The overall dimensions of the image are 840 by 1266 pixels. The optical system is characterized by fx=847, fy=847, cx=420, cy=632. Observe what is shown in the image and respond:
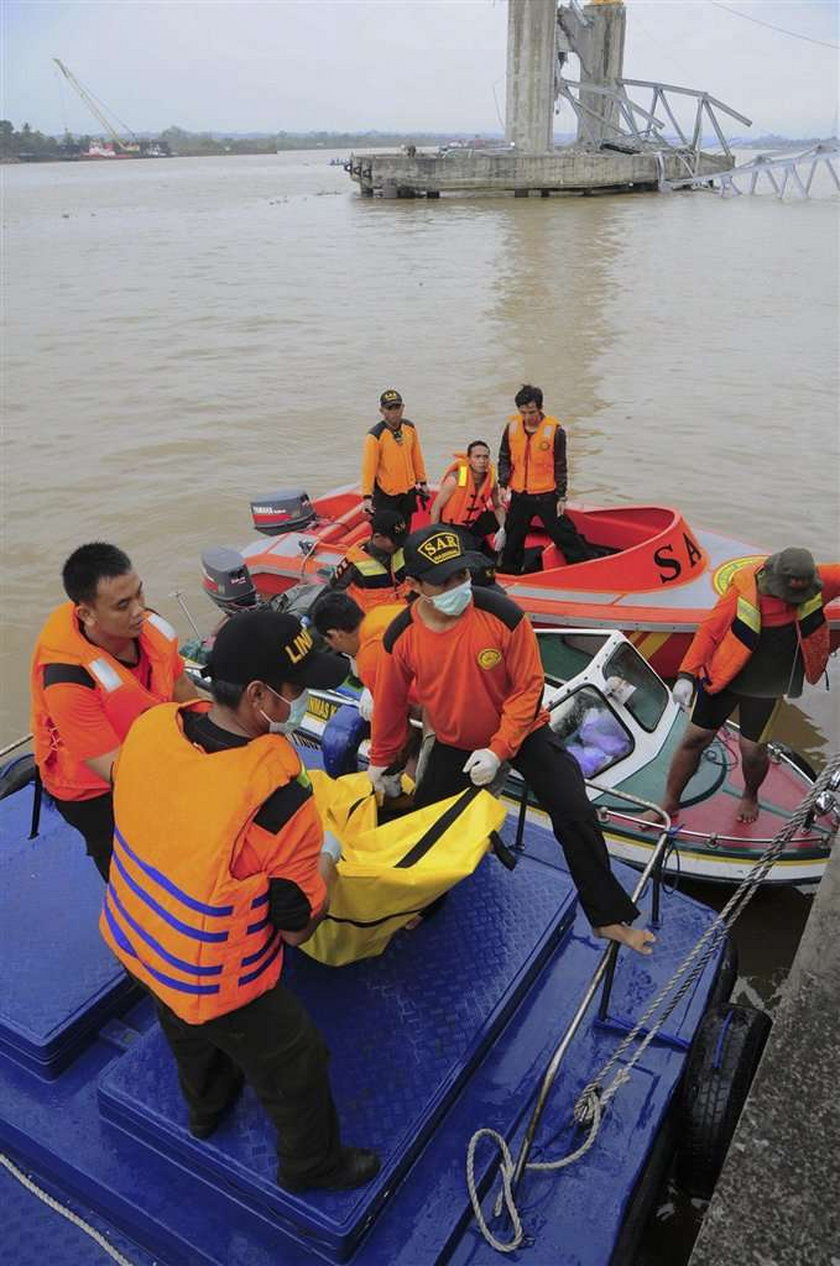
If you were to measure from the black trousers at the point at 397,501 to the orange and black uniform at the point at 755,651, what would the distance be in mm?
3980

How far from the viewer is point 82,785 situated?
308 cm

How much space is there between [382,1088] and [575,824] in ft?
3.79

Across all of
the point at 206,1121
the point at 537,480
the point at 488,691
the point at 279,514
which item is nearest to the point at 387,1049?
the point at 206,1121

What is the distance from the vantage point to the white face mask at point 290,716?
6.74 feet

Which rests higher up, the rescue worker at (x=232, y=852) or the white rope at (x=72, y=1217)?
the rescue worker at (x=232, y=852)

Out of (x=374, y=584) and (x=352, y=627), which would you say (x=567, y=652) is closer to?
(x=374, y=584)

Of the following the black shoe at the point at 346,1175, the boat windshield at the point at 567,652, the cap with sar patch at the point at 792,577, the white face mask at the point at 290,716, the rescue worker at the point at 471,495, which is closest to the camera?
the white face mask at the point at 290,716

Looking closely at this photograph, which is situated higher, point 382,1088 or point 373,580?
point 373,580

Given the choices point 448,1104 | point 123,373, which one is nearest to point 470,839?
point 448,1104

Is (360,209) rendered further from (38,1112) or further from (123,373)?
(38,1112)

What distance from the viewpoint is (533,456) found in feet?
24.2

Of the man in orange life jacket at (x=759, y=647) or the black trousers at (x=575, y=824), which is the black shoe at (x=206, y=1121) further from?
the man in orange life jacket at (x=759, y=647)

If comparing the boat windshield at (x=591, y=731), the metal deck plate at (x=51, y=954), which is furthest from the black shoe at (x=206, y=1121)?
the boat windshield at (x=591, y=731)

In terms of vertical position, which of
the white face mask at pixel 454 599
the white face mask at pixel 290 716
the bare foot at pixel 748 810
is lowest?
the bare foot at pixel 748 810
